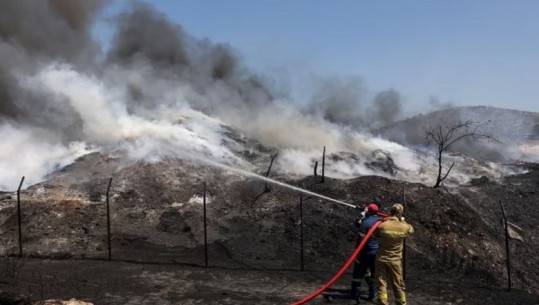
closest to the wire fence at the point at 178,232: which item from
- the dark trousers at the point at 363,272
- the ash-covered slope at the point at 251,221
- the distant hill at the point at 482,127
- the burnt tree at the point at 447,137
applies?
the ash-covered slope at the point at 251,221

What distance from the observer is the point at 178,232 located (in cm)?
Answer: 1271

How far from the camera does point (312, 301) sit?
26.5 ft

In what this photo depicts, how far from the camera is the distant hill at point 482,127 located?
3107cm

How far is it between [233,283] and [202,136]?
39.2 ft

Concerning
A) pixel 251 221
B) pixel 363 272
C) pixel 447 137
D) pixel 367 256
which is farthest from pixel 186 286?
pixel 447 137

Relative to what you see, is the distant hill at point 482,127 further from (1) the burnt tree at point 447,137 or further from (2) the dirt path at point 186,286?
(2) the dirt path at point 186,286

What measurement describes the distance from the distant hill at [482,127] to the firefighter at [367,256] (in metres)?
23.8

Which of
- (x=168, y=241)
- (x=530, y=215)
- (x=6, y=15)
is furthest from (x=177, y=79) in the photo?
(x=530, y=215)

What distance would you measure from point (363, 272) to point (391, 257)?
912 millimetres

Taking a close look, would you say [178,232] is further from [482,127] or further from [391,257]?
[482,127]

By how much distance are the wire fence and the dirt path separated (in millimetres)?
610

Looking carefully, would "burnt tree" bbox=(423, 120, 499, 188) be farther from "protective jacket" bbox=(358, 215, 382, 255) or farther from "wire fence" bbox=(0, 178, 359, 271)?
"protective jacket" bbox=(358, 215, 382, 255)

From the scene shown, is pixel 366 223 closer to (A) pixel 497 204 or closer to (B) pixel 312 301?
(B) pixel 312 301

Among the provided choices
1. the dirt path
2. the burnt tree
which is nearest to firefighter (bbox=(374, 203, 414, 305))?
the dirt path
